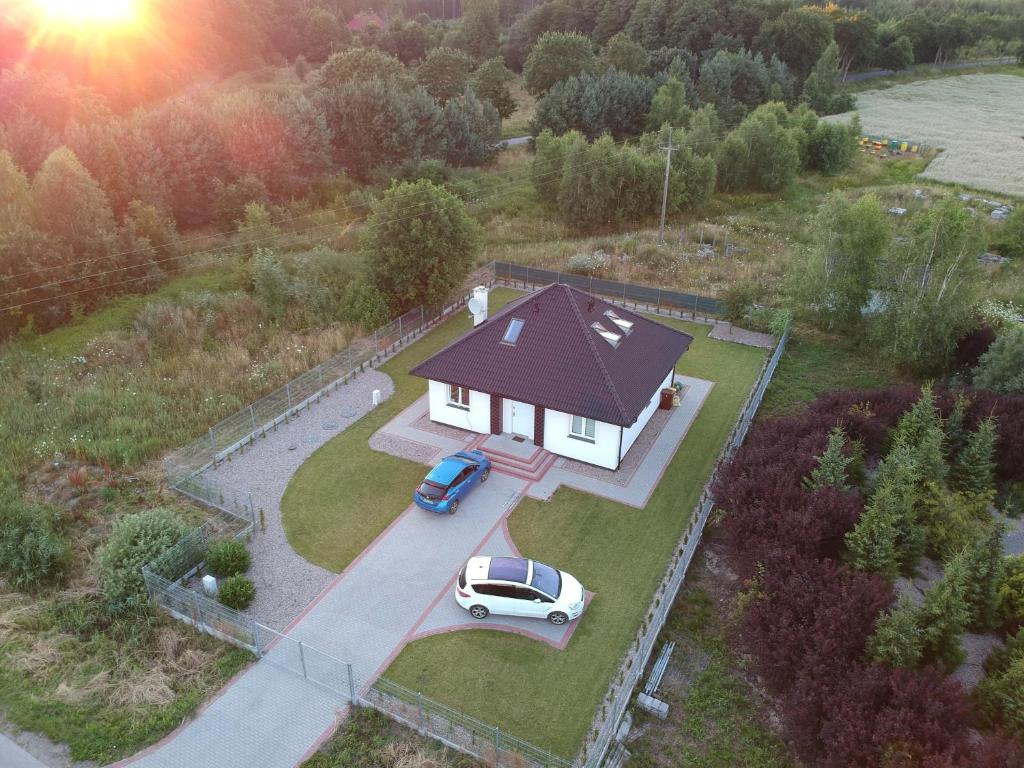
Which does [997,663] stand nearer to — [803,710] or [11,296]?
[803,710]

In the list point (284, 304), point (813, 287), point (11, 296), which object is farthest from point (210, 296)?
point (813, 287)

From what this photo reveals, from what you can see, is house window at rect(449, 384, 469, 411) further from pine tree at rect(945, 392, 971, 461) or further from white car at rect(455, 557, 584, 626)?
pine tree at rect(945, 392, 971, 461)

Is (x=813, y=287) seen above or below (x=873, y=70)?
below

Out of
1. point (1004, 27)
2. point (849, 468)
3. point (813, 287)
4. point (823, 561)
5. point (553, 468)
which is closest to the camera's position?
point (823, 561)

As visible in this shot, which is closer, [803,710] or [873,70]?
[803,710]

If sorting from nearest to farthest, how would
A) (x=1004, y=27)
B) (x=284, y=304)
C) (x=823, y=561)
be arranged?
(x=823, y=561)
(x=284, y=304)
(x=1004, y=27)

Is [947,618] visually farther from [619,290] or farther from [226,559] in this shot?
[619,290]

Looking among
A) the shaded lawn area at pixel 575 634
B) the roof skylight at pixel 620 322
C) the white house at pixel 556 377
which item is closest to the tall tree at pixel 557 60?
the roof skylight at pixel 620 322

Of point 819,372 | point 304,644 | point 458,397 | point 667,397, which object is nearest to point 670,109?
point 819,372
